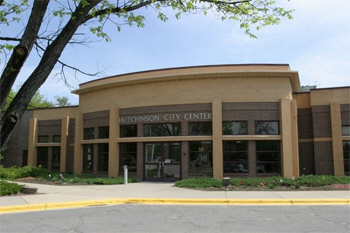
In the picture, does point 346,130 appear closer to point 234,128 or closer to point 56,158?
point 234,128

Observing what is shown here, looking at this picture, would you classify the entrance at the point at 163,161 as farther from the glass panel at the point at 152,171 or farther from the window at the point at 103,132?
the window at the point at 103,132

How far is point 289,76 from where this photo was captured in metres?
21.6

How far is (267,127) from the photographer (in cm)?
2134

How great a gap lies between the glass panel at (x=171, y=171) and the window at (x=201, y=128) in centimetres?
242

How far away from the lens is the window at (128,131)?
76.5 feet

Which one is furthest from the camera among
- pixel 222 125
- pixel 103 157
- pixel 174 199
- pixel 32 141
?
pixel 32 141

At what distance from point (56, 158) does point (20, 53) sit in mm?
26636

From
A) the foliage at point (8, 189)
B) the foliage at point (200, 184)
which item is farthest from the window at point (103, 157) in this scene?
the foliage at point (8, 189)

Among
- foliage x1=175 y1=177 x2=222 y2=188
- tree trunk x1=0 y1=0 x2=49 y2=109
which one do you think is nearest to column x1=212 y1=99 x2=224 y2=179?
foliage x1=175 y1=177 x2=222 y2=188

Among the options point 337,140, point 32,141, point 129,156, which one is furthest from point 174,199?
point 32,141

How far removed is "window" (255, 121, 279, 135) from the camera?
21.2 meters

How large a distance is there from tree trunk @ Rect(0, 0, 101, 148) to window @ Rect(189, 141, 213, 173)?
17.3 m

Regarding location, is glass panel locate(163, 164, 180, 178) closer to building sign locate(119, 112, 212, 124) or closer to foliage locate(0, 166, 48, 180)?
building sign locate(119, 112, 212, 124)

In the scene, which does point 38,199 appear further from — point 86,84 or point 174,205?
point 86,84
